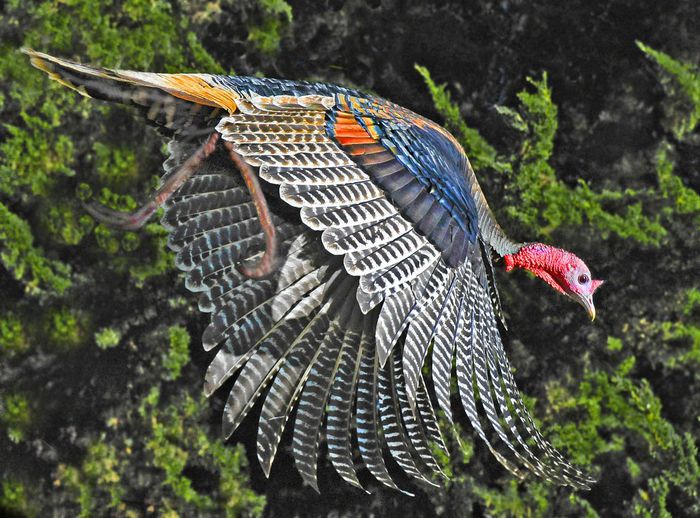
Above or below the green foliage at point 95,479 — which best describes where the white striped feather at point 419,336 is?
above

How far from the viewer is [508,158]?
3055 millimetres

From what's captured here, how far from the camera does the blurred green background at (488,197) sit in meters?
2.98

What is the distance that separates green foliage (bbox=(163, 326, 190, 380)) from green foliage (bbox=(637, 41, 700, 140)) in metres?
1.91

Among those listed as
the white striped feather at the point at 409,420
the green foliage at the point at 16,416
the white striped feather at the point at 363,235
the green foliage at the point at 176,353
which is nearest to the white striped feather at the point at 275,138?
the white striped feather at the point at 363,235

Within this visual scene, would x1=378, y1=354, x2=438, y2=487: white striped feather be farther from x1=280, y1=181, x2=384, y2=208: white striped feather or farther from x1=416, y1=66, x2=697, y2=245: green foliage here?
x1=416, y1=66, x2=697, y2=245: green foliage

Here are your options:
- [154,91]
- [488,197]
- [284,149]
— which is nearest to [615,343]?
[488,197]

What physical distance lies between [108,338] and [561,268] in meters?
1.69

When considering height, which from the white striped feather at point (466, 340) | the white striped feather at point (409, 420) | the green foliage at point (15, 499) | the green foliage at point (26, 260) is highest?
the white striped feather at point (466, 340)

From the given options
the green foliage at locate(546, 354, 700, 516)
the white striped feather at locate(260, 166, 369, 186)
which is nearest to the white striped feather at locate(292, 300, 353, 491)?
the white striped feather at locate(260, 166, 369, 186)

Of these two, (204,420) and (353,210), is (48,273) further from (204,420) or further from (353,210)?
(353,210)

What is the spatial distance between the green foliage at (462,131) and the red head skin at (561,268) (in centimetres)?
70

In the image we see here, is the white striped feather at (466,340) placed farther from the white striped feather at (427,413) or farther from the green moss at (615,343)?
the green moss at (615,343)

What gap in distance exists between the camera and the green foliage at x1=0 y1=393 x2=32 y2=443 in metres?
3.11

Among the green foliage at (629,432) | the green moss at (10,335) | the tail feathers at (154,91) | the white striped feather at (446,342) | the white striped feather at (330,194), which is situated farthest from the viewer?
the green moss at (10,335)
